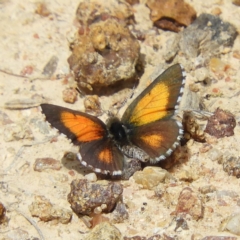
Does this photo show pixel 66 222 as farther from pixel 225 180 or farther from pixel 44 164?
pixel 225 180

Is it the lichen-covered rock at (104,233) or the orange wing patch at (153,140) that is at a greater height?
the orange wing patch at (153,140)

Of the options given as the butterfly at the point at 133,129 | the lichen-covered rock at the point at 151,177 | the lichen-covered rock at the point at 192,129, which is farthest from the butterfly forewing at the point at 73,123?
the lichen-covered rock at the point at 192,129

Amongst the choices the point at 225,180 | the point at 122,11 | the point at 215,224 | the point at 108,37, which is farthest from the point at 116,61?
the point at 215,224

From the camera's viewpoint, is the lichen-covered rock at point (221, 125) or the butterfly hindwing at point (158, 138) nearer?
the butterfly hindwing at point (158, 138)

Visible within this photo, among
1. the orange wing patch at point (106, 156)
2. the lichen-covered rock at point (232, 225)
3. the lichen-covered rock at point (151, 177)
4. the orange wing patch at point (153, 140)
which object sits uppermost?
the orange wing patch at point (153, 140)

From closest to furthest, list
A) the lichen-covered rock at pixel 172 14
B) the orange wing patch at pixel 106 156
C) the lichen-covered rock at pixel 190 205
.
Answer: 1. the lichen-covered rock at pixel 190 205
2. the orange wing patch at pixel 106 156
3. the lichen-covered rock at pixel 172 14

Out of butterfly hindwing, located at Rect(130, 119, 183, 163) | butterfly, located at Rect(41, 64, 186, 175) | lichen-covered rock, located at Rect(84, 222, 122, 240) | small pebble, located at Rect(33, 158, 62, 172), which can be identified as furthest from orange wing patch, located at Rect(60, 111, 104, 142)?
lichen-covered rock, located at Rect(84, 222, 122, 240)

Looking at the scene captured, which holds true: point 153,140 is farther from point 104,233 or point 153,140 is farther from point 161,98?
point 104,233

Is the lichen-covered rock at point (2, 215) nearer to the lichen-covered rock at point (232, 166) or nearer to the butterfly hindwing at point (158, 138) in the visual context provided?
the butterfly hindwing at point (158, 138)
